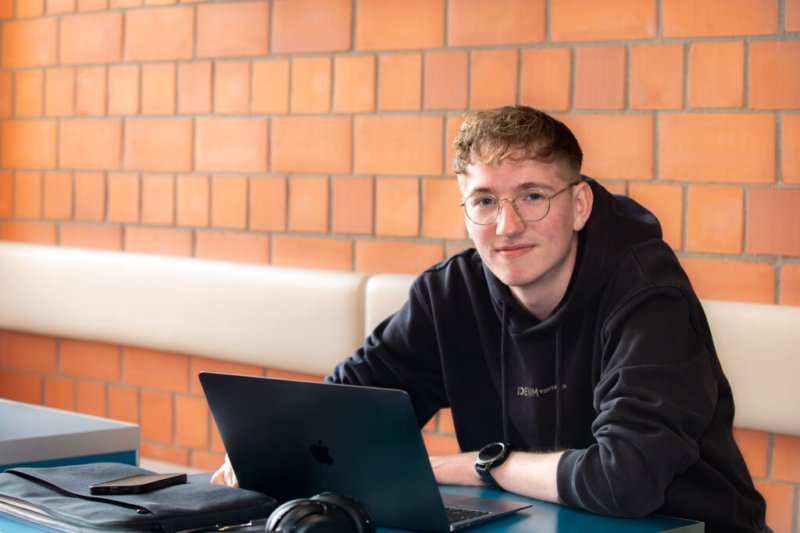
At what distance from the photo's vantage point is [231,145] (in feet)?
10.0

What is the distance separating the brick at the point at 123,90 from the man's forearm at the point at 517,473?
6.25 ft

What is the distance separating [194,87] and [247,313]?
2.20 feet

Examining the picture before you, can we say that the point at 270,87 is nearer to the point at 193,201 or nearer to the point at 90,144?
the point at 193,201

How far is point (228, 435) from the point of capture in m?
1.54

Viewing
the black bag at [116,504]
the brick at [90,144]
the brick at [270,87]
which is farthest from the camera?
the brick at [90,144]

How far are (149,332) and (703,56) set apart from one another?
5.36 ft

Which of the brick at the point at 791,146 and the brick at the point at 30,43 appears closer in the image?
the brick at the point at 791,146

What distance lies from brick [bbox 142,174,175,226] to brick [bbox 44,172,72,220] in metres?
0.33

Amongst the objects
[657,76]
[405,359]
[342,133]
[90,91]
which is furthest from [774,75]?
[90,91]

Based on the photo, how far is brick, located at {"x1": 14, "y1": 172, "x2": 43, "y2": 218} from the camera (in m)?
3.52

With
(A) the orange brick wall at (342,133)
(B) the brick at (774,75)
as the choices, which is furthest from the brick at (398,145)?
(B) the brick at (774,75)

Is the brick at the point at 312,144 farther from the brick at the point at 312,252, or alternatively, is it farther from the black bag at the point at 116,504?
the black bag at the point at 116,504

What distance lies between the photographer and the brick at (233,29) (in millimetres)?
2986

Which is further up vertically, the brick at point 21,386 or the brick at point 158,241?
the brick at point 158,241
